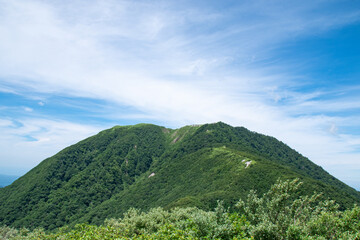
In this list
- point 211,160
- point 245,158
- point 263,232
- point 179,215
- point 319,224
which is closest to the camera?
point 263,232

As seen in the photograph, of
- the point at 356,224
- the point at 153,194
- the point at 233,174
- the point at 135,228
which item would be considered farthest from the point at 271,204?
the point at 153,194

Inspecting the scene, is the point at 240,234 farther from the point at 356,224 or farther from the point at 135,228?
the point at 135,228

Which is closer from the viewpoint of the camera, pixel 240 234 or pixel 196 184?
pixel 240 234

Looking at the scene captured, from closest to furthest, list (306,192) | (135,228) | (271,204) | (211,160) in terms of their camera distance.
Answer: (271,204), (135,228), (306,192), (211,160)

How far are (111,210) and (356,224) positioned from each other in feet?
654

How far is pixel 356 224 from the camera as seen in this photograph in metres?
27.1

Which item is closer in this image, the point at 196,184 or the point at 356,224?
the point at 356,224

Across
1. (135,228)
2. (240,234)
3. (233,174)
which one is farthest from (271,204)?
(233,174)

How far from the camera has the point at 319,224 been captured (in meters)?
25.5

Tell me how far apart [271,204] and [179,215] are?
35520 mm

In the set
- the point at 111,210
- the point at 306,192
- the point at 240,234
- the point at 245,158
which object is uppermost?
the point at 245,158

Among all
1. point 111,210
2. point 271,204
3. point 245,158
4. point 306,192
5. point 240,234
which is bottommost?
point 111,210

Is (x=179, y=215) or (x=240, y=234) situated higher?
(x=240, y=234)

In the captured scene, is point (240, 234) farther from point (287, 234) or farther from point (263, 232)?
point (287, 234)
